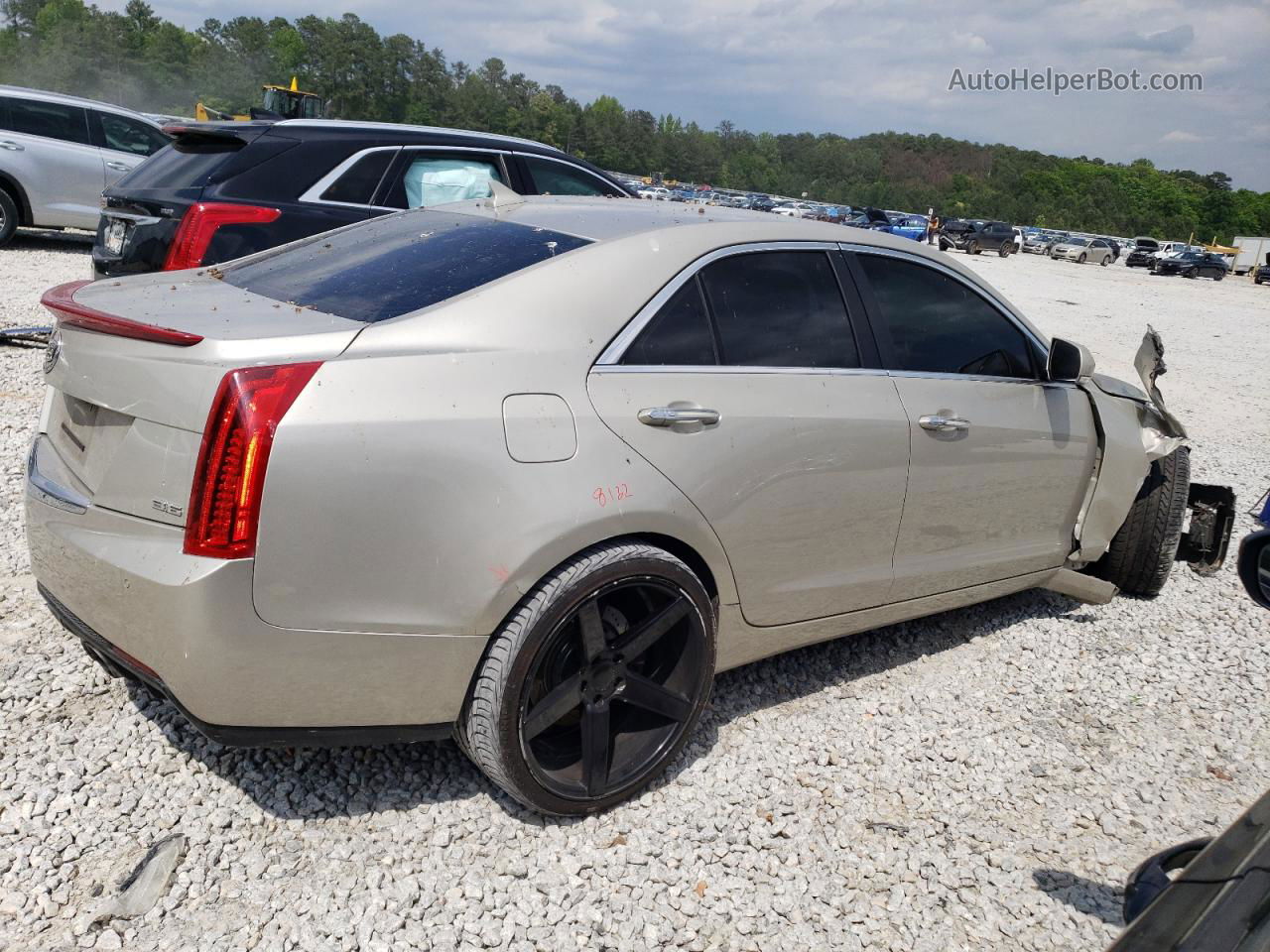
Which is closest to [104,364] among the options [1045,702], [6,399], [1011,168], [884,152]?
[1045,702]

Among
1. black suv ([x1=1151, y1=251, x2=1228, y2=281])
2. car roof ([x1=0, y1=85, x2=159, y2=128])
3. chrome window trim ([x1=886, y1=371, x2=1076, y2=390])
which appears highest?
car roof ([x1=0, y1=85, x2=159, y2=128])

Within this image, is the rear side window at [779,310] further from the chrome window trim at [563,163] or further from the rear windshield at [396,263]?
the chrome window trim at [563,163]

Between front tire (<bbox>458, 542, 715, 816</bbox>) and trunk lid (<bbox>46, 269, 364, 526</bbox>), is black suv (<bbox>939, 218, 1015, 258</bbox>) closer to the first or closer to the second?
front tire (<bbox>458, 542, 715, 816</bbox>)

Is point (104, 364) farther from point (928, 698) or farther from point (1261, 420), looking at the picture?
point (1261, 420)

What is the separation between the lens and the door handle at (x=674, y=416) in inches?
111

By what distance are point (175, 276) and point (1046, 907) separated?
3.20m

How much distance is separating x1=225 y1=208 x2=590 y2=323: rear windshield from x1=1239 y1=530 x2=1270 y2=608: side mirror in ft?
6.24

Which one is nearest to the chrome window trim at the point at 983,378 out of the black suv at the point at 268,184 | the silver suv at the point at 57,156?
the black suv at the point at 268,184

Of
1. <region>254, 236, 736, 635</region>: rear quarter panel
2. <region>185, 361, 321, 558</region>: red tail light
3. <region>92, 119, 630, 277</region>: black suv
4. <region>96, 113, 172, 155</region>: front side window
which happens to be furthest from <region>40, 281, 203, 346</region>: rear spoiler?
<region>96, 113, 172, 155</region>: front side window

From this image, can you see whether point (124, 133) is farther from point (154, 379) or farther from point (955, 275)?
point (154, 379)

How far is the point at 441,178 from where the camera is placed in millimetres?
6902

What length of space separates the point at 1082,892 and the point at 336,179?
5624 mm

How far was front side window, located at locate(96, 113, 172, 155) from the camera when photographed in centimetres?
1362

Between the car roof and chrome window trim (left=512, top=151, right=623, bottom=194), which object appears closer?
chrome window trim (left=512, top=151, right=623, bottom=194)
